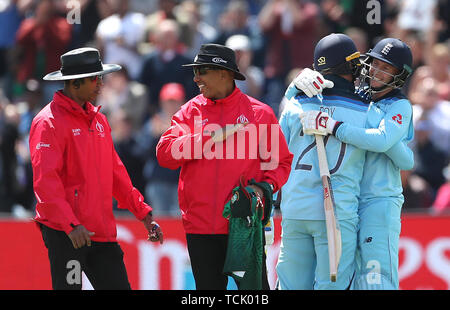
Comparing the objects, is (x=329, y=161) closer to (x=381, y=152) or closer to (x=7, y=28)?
(x=381, y=152)

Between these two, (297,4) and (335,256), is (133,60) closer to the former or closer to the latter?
(297,4)

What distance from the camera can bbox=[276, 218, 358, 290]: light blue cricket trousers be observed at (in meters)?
6.66

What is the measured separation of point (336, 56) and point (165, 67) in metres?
5.86

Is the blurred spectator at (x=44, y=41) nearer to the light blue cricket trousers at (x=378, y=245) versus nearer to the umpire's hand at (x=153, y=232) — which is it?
the umpire's hand at (x=153, y=232)

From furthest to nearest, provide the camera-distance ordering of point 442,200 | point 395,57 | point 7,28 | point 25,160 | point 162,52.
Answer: point 7,28
point 162,52
point 25,160
point 442,200
point 395,57

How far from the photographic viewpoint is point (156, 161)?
11438mm

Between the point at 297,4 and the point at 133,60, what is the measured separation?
2.35 m

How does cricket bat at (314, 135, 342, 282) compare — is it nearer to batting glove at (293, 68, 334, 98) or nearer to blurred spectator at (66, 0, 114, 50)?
batting glove at (293, 68, 334, 98)

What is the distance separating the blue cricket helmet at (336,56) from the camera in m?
6.84

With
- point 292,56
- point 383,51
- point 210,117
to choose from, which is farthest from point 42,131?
point 292,56

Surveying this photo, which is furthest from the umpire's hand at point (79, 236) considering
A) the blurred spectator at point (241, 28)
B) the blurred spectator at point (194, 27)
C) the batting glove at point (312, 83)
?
the blurred spectator at point (241, 28)

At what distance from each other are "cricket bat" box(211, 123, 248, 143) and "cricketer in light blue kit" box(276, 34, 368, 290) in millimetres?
793

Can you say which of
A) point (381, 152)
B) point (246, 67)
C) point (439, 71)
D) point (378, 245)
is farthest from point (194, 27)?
point (378, 245)

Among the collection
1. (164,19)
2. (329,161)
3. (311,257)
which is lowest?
(311,257)
